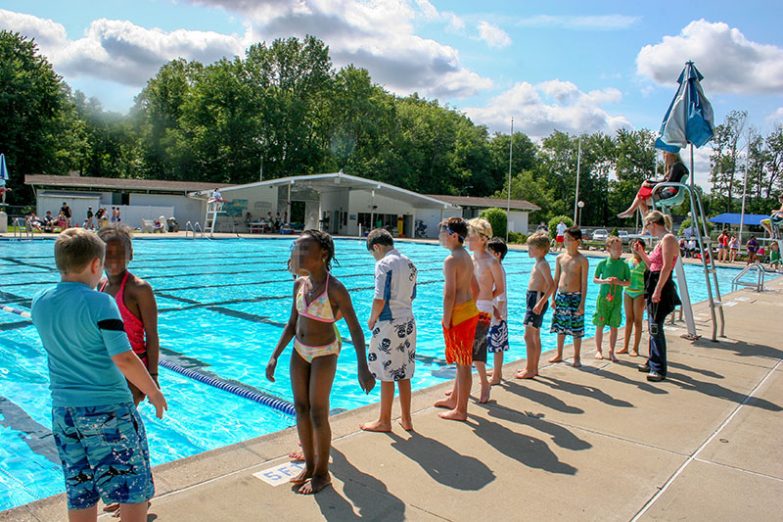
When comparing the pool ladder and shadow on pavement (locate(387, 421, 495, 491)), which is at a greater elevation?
the pool ladder

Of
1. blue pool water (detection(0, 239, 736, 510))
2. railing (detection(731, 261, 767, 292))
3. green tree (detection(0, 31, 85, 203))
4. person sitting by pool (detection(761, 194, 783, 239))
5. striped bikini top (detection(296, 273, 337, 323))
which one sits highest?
green tree (detection(0, 31, 85, 203))

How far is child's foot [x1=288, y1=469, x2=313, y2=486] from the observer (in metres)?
3.53

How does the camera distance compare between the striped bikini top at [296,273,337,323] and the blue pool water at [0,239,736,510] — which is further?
the blue pool water at [0,239,736,510]

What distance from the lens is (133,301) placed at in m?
3.31

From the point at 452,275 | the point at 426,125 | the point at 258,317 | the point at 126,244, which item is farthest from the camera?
the point at 426,125

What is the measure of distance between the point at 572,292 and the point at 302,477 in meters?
4.27

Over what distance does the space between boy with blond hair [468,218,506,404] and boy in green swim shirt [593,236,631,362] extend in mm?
2678

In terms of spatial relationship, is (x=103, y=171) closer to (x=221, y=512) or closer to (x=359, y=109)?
(x=359, y=109)

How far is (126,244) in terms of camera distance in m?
3.43

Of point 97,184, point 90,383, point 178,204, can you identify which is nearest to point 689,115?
point 90,383

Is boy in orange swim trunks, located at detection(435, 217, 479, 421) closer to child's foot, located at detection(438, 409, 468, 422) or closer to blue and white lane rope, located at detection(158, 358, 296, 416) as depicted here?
child's foot, located at detection(438, 409, 468, 422)

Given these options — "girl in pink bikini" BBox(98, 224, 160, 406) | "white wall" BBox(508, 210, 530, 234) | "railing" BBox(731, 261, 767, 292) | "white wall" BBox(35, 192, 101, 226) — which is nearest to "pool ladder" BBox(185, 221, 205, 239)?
"white wall" BBox(35, 192, 101, 226)

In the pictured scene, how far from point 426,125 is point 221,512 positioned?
65.5m

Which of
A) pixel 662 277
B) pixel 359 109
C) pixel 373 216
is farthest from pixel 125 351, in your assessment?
pixel 359 109
